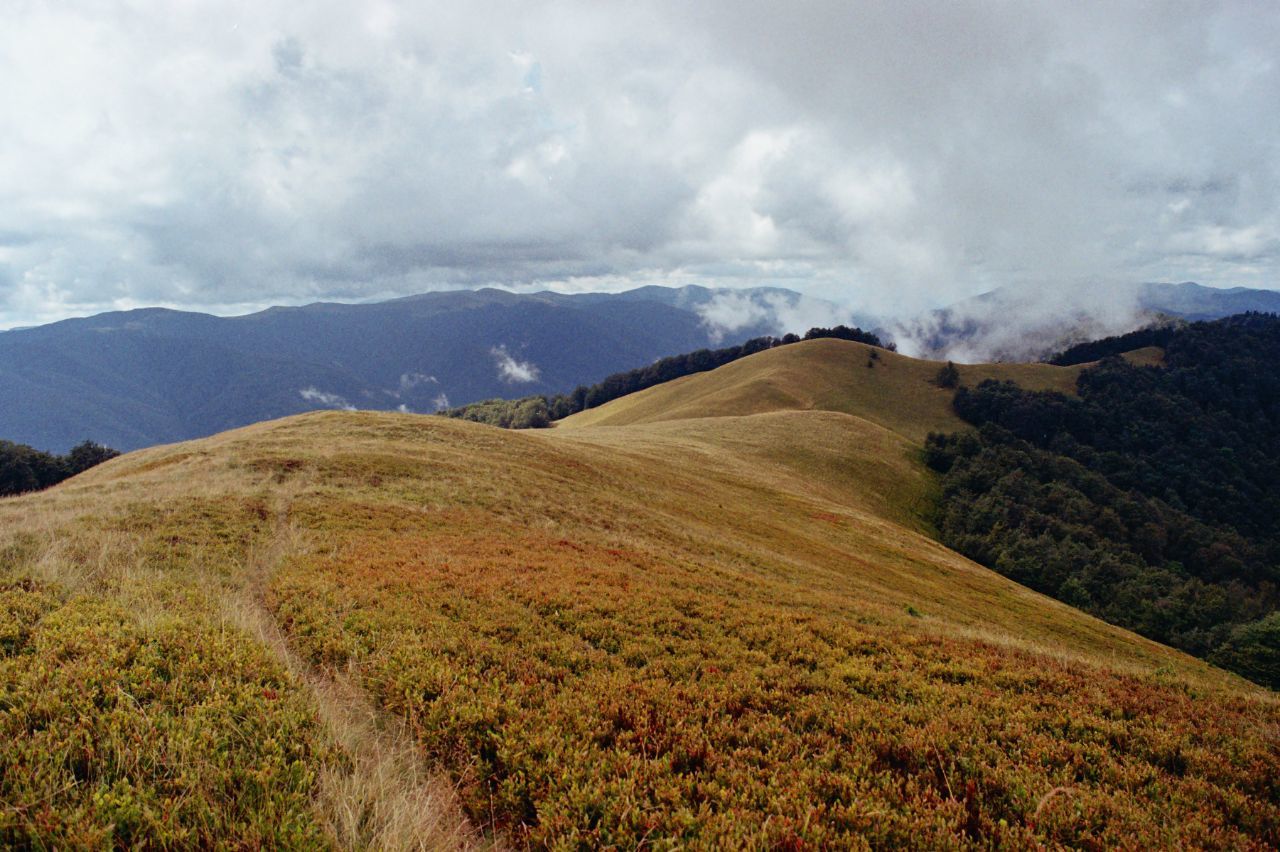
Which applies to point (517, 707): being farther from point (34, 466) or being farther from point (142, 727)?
point (34, 466)

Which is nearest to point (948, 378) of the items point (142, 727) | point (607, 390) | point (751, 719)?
point (607, 390)

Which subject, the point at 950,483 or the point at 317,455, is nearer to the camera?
the point at 317,455

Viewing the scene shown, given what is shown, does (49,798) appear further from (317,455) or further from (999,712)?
(317,455)

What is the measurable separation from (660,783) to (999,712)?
20.7 ft

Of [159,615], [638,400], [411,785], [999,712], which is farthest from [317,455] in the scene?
[638,400]

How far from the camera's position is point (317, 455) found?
27281 mm

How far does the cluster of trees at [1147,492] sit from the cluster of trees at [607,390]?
64365 millimetres

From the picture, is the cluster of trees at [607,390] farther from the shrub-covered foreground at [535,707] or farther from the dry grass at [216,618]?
the shrub-covered foreground at [535,707]

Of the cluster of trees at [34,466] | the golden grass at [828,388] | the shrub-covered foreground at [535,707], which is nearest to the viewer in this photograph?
the shrub-covered foreground at [535,707]

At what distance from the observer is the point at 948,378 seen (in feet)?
476

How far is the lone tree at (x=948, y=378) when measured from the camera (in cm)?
14425

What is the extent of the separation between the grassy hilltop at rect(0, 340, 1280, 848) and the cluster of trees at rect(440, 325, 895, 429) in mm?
144007

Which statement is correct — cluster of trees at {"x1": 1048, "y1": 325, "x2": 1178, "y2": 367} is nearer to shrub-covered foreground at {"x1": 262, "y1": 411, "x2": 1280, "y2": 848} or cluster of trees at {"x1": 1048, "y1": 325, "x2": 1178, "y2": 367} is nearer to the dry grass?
shrub-covered foreground at {"x1": 262, "y1": 411, "x2": 1280, "y2": 848}

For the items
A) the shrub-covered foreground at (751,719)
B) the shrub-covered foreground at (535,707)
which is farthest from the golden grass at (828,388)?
the shrub-covered foreground at (751,719)
